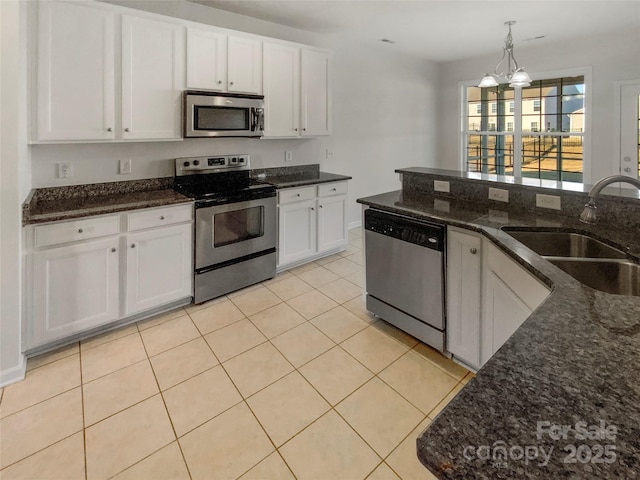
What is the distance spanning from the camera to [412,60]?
5.67 metres

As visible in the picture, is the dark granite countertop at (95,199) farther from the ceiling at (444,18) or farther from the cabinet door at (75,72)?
the ceiling at (444,18)

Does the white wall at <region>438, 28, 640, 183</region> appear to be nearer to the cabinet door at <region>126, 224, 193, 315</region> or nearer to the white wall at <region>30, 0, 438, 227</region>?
the white wall at <region>30, 0, 438, 227</region>

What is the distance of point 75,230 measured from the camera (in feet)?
7.50

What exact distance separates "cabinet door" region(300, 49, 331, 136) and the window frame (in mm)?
3246

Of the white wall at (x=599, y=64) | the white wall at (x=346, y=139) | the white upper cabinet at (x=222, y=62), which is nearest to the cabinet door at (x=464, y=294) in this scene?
the white upper cabinet at (x=222, y=62)

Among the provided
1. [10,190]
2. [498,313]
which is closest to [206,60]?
[10,190]

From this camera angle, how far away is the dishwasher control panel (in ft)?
6.86

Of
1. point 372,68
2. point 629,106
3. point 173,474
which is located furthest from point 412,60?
point 173,474

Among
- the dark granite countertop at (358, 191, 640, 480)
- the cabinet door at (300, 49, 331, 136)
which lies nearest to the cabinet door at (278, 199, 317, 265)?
the cabinet door at (300, 49, 331, 136)

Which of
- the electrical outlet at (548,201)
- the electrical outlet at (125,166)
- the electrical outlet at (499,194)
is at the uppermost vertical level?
the electrical outlet at (125,166)

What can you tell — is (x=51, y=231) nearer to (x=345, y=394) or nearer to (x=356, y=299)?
(x=345, y=394)

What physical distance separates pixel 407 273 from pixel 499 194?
2.62 ft

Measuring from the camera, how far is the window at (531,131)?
16.6 ft

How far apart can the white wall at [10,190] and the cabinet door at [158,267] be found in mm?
644
